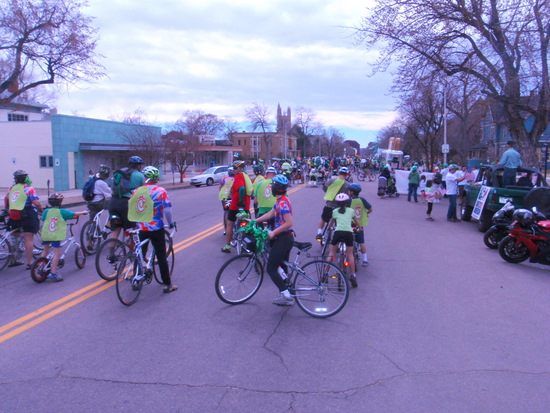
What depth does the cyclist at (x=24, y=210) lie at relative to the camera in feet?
25.4

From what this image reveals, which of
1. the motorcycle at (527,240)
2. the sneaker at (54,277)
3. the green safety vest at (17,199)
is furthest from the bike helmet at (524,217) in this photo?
the green safety vest at (17,199)

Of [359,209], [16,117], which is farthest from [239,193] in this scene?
[16,117]

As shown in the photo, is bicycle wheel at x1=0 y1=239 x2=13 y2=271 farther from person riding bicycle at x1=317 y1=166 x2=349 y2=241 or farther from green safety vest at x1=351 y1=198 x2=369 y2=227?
green safety vest at x1=351 y1=198 x2=369 y2=227

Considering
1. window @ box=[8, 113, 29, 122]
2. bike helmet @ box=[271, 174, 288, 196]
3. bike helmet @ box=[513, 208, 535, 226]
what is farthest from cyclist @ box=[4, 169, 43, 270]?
window @ box=[8, 113, 29, 122]

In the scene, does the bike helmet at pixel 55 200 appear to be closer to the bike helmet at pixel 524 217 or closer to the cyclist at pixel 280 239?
the cyclist at pixel 280 239

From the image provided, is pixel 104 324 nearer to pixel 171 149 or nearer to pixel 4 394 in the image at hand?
pixel 4 394

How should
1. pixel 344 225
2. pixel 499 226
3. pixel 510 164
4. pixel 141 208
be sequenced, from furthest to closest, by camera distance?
pixel 510 164
pixel 499 226
pixel 344 225
pixel 141 208

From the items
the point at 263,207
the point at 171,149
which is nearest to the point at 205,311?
the point at 263,207

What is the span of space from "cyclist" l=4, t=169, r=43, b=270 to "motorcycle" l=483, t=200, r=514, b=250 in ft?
29.7

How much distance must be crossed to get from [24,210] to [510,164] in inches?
469

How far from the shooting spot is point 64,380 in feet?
13.1

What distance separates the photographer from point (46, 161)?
104 ft

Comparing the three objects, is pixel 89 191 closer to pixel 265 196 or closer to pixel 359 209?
pixel 265 196

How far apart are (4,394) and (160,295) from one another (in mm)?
2768
